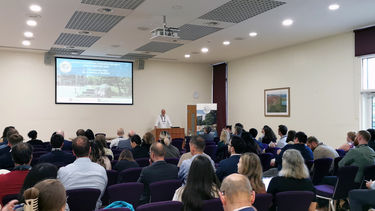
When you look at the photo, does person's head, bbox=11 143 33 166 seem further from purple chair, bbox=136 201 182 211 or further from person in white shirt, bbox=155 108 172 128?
person in white shirt, bbox=155 108 172 128

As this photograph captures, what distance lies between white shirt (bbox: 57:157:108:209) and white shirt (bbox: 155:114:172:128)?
Result: 32.6ft

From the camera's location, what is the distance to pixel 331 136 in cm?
953

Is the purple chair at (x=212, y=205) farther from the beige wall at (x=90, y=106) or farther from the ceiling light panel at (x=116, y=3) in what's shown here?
the beige wall at (x=90, y=106)

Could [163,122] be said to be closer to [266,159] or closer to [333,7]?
[266,159]

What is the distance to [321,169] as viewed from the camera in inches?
207

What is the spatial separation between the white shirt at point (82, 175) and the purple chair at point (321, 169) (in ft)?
11.3

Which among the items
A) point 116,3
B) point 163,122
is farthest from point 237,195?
point 163,122

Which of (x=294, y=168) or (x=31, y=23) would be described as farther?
(x=31, y=23)

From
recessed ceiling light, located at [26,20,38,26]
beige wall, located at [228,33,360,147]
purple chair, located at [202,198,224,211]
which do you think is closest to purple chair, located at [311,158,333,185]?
purple chair, located at [202,198,224,211]

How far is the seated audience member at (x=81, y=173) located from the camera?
3322mm

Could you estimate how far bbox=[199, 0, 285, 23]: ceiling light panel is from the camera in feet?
21.4

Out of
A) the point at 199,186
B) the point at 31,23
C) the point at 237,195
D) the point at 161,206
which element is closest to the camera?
the point at 237,195

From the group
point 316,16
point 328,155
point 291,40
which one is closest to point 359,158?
point 328,155

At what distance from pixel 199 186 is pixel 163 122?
1092cm
